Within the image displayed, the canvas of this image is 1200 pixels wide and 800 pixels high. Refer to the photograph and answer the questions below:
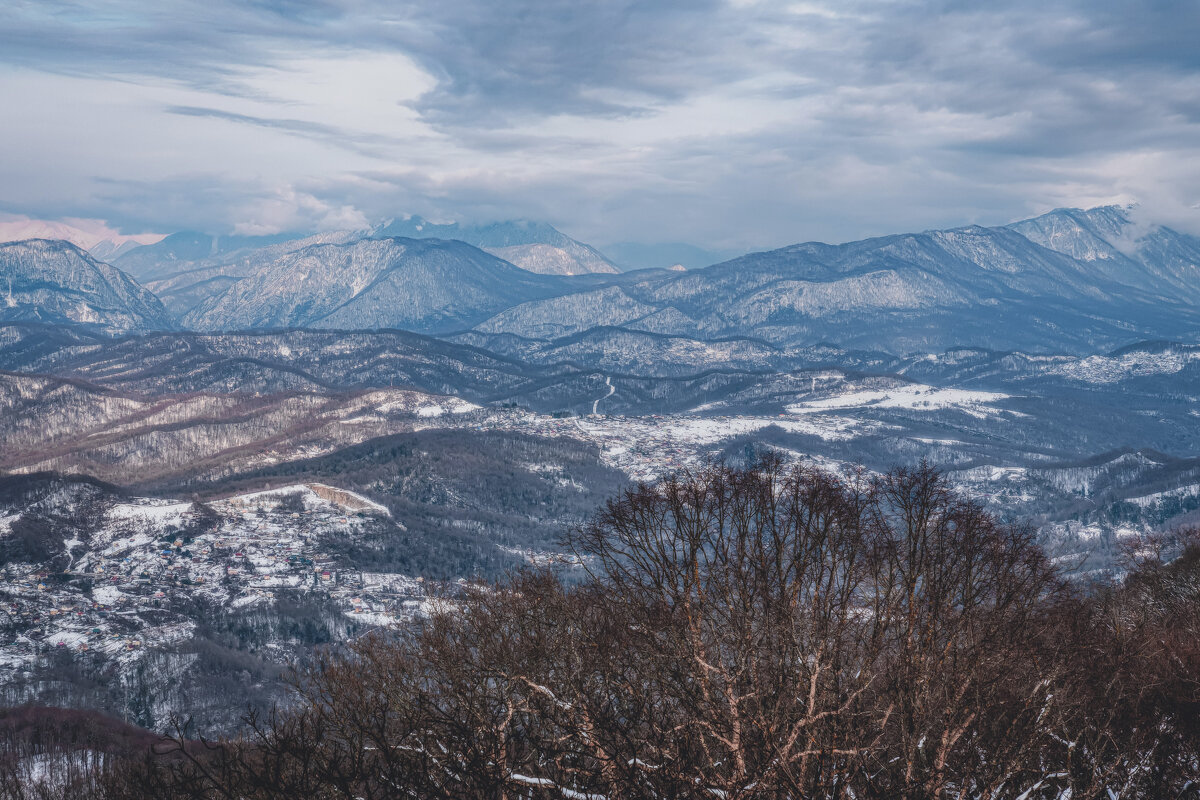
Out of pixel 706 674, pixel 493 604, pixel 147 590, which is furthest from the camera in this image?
pixel 147 590

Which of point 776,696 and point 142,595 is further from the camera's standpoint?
point 142,595

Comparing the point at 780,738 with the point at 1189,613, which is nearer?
the point at 780,738

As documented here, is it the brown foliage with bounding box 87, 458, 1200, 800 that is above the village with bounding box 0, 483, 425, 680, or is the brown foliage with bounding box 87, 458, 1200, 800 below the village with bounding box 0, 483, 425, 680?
above

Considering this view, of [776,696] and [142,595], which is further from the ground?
[776,696]

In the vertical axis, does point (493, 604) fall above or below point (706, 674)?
below

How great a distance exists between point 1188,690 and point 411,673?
29.9m

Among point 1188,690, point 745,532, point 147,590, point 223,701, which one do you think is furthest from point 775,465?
point 147,590

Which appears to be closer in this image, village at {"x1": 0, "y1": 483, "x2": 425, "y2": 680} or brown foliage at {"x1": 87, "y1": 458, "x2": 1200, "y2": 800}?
brown foliage at {"x1": 87, "y1": 458, "x2": 1200, "y2": 800}

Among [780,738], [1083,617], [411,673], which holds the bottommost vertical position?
[411,673]

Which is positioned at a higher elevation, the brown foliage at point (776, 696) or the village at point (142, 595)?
the brown foliage at point (776, 696)

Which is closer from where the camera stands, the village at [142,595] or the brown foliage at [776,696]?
the brown foliage at [776,696]

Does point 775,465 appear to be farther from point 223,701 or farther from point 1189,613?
point 223,701

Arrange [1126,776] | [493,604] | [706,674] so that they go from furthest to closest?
[493,604], [1126,776], [706,674]

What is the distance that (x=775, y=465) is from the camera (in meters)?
35.2
